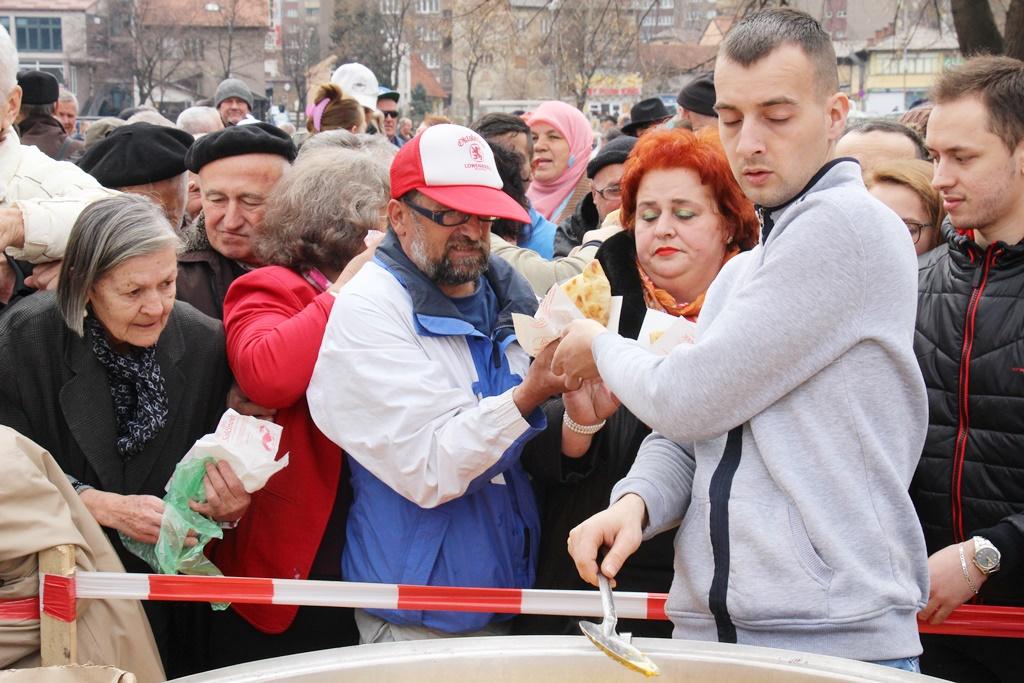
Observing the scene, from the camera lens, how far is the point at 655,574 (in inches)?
119

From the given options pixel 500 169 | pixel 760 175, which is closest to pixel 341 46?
pixel 500 169

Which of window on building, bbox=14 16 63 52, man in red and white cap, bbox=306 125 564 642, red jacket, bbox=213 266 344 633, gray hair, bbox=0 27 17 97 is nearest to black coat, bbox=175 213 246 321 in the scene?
red jacket, bbox=213 266 344 633

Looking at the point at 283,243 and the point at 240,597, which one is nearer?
the point at 240,597

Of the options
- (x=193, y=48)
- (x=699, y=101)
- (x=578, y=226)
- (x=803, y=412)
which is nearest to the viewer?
(x=803, y=412)

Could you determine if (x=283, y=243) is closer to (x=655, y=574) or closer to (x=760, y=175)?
(x=655, y=574)

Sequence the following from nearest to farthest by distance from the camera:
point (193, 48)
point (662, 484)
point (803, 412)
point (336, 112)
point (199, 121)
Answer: point (803, 412) → point (662, 484) → point (336, 112) → point (199, 121) → point (193, 48)

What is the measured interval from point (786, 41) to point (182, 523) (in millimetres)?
1943

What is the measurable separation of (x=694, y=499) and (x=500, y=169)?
2837 millimetres

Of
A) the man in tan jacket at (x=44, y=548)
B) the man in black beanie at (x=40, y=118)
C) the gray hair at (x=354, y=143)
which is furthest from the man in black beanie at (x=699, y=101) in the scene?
the man in tan jacket at (x=44, y=548)

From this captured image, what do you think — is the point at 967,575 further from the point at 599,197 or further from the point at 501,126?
the point at 501,126

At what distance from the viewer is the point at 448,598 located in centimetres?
276

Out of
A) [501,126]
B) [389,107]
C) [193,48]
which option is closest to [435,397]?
[501,126]

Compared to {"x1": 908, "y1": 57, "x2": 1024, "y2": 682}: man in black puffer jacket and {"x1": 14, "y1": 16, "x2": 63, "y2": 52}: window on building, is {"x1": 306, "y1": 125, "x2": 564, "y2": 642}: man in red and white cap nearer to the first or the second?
{"x1": 908, "y1": 57, "x2": 1024, "y2": 682}: man in black puffer jacket

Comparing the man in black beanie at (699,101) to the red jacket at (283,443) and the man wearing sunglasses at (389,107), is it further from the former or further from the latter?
the man wearing sunglasses at (389,107)
